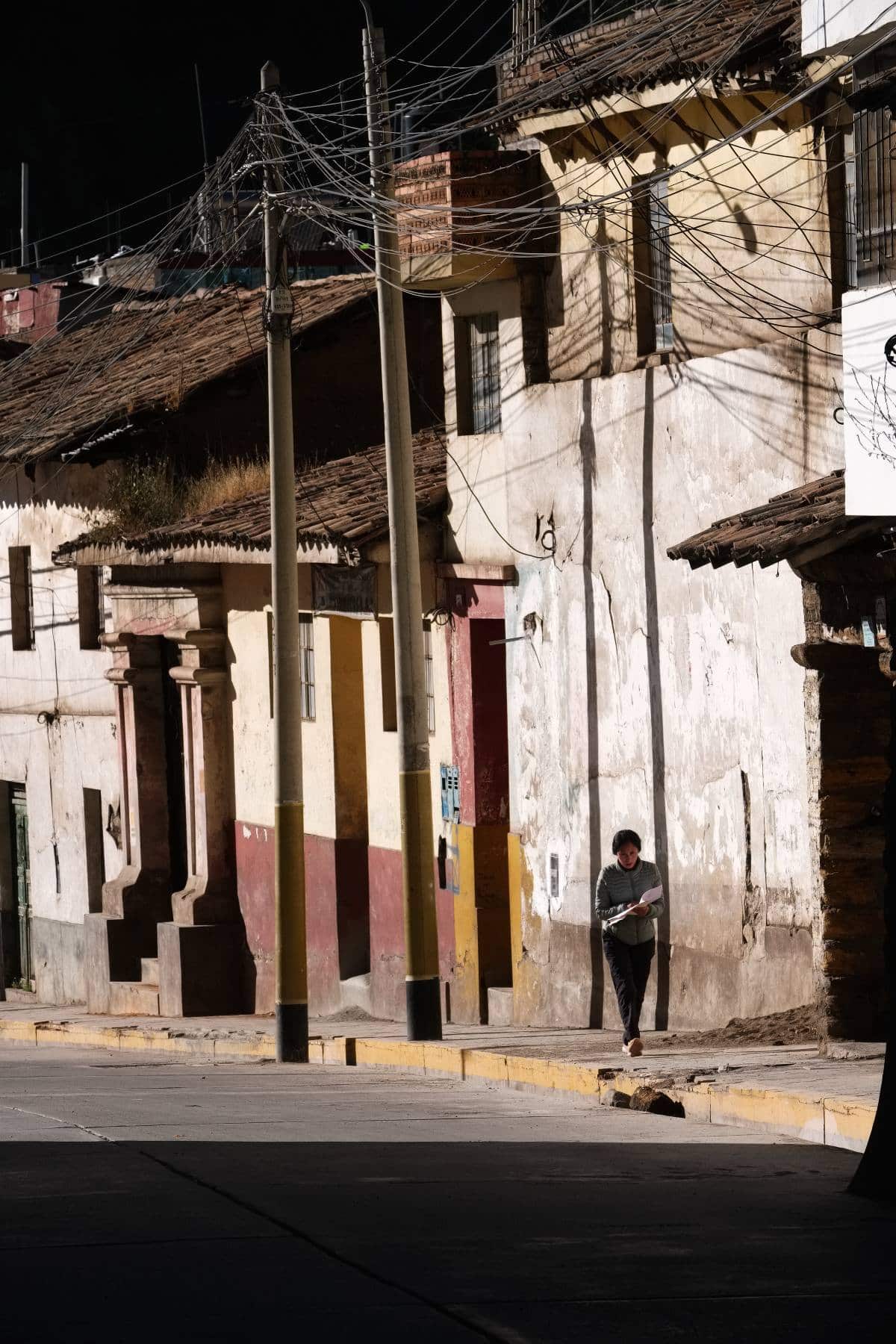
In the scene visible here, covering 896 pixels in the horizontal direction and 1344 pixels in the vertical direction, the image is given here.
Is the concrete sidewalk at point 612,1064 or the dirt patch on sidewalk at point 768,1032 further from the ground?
the dirt patch on sidewalk at point 768,1032

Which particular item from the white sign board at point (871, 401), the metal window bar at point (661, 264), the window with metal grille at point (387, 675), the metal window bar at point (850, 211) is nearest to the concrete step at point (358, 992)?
the window with metal grille at point (387, 675)

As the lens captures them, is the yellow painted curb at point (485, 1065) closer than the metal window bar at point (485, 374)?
Yes

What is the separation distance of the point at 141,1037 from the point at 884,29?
11.6 meters

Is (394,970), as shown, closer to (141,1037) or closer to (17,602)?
(141,1037)

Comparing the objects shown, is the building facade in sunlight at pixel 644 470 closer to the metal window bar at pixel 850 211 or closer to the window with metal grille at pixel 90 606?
the metal window bar at pixel 850 211

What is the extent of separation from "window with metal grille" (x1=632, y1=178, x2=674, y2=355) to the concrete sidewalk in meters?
4.87

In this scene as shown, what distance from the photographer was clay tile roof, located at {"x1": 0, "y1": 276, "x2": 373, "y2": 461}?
78.1 feet

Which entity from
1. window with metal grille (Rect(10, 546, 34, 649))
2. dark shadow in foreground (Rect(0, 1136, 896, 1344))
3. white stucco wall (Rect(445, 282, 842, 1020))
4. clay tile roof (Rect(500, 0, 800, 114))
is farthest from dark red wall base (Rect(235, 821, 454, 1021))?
dark shadow in foreground (Rect(0, 1136, 896, 1344))

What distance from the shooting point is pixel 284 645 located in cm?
1627

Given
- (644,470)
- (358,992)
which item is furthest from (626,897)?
(358,992)

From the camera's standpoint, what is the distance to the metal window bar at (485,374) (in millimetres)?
18281

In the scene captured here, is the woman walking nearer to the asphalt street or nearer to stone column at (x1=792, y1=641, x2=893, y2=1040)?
stone column at (x1=792, y1=641, x2=893, y2=1040)

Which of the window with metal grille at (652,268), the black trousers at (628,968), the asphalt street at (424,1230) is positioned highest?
the window with metal grille at (652,268)

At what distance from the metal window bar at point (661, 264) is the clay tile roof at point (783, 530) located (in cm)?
287
